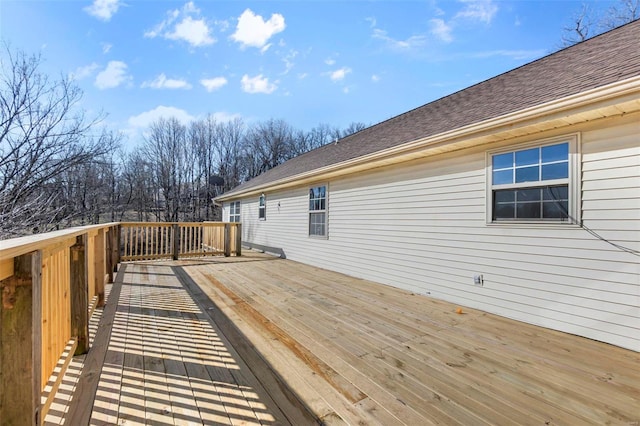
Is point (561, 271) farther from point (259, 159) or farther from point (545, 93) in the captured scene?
point (259, 159)

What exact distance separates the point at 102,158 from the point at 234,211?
5.27 metres

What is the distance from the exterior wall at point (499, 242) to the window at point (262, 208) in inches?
161

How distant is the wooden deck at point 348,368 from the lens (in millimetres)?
1782

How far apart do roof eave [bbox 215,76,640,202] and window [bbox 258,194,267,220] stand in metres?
5.68

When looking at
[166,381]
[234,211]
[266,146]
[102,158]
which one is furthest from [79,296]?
[266,146]

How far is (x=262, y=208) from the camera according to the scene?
33.9ft

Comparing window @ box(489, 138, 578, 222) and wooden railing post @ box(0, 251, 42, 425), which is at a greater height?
window @ box(489, 138, 578, 222)

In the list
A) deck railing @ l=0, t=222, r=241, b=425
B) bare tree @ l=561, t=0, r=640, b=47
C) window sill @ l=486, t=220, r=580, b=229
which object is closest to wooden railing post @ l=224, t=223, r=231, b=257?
deck railing @ l=0, t=222, r=241, b=425

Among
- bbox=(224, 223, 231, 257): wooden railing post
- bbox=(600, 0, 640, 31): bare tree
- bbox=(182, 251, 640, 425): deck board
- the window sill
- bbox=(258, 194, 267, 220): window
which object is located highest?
bbox=(600, 0, 640, 31): bare tree

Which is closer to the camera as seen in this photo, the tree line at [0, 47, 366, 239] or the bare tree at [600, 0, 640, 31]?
the tree line at [0, 47, 366, 239]

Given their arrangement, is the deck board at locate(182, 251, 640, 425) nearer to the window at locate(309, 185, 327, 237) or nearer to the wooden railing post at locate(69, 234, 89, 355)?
the wooden railing post at locate(69, 234, 89, 355)

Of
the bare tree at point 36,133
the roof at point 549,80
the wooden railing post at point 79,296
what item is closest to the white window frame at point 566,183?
the roof at point 549,80

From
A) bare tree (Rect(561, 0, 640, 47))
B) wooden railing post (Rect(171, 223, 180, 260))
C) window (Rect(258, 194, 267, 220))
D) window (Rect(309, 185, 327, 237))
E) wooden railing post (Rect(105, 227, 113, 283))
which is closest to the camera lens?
wooden railing post (Rect(105, 227, 113, 283))

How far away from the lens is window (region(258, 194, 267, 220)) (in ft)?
33.2
